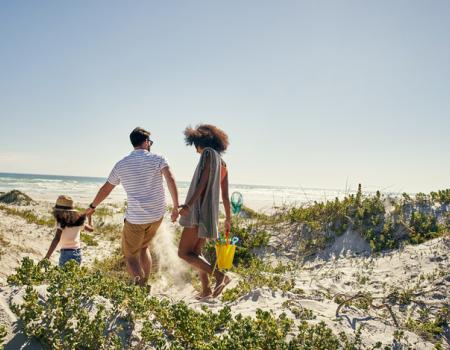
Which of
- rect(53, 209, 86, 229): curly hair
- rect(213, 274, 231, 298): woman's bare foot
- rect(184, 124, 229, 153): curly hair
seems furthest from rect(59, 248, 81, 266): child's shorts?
rect(184, 124, 229, 153): curly hair

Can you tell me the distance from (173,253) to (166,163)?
3131 millimetres

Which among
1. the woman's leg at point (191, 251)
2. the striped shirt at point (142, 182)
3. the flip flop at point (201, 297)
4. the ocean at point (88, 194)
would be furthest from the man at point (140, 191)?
the ocean at point (88, 194)

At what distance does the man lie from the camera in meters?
4.61

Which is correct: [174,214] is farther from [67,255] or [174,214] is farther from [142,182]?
[67,255]

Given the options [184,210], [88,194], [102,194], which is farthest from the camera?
[88,194]

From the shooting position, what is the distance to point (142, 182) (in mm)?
4621

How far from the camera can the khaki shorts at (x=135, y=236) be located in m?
4.63

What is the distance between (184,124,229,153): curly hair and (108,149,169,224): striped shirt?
0.49m

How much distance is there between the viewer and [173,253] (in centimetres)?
729

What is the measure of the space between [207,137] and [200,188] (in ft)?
2.28

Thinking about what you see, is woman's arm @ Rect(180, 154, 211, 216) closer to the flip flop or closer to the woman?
the woman

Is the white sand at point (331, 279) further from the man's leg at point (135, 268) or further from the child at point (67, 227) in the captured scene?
the child at point (67, 227)

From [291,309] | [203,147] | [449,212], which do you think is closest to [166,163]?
[203,147]

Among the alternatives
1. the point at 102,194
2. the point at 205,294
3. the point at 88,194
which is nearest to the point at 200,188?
the point at 102,194
